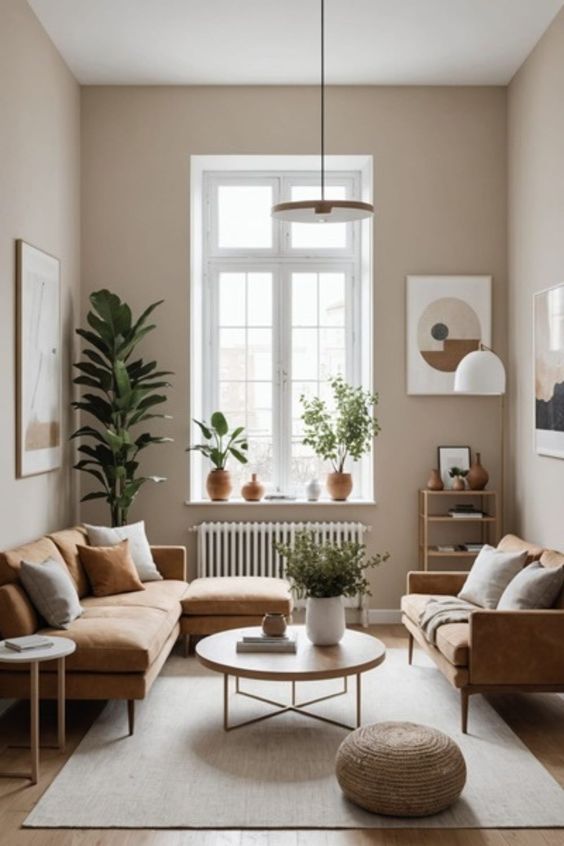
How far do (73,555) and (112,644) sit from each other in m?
1.14

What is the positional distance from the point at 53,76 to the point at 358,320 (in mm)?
2621

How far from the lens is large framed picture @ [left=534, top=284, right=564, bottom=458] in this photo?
5223 mm

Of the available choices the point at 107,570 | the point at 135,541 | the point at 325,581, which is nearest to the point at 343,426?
the point at 135,541

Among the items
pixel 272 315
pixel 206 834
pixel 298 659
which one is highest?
pixel 272 315

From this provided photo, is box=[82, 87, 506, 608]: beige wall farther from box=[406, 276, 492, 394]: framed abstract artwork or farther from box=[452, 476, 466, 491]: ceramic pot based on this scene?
box=[452, 476, 466, 491]: ceramic pot

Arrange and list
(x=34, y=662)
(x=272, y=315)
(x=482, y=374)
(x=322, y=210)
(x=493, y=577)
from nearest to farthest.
→ (x=34, y=662), (x=322, y=210), (x=493, y=577), (x=482, y=374), (x=272, y=315)

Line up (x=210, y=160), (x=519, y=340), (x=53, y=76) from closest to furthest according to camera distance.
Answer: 1. (x=53, y=76)
2. (x=519, y=340)
3. (x=210, y=160)

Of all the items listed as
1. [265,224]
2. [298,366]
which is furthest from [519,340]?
[265,224]

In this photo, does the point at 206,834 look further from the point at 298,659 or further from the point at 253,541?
the point at 253,541

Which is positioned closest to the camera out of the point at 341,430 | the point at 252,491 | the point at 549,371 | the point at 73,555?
the point at 73,555

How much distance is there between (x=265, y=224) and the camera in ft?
22.7

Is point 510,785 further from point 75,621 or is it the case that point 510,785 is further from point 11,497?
point 11,497

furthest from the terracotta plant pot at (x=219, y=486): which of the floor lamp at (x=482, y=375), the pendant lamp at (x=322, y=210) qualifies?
the pendant lamp at (x=322, y=210)

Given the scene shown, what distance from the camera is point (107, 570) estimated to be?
17.3 feet
